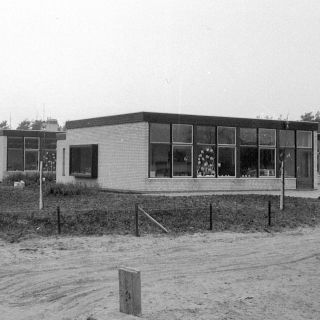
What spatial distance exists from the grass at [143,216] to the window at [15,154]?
80.5ft

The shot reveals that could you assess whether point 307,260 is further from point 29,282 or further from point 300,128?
point 300,128

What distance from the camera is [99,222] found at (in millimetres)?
16391

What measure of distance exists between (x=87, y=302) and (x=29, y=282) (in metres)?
1.79

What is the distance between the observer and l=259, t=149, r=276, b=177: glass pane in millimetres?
34500

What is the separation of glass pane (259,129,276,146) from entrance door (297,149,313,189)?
2.16 meters

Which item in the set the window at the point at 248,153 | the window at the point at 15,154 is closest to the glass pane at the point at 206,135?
the window at the point at 248,153

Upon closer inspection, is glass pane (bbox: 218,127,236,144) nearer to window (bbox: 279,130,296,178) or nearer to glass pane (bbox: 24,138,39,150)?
window (bbox: 279,130,296,178)

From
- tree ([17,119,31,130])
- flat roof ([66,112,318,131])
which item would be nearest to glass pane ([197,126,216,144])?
flat roof ([66,112,318,131])

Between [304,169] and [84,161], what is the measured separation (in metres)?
13.4

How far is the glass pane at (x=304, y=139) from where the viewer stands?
36.2 m

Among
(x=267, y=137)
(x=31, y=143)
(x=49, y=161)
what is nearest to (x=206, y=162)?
(x=267, y=137)

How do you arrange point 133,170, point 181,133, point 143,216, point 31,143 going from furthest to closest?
point 31,143 → point 181,133 → point 133,170 → point 143,216

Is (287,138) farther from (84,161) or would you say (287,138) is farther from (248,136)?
(84,161)

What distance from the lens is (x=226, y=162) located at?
3331 centimetres
